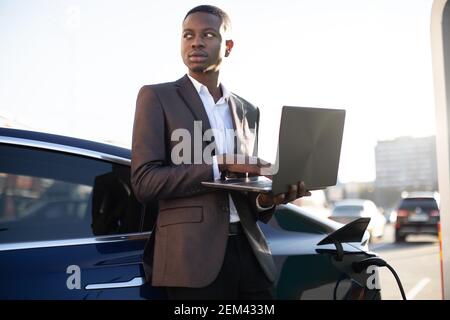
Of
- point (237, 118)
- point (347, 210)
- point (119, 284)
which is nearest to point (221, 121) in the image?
point (237, 118)

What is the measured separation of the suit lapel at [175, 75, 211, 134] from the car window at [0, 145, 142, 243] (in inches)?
21.8

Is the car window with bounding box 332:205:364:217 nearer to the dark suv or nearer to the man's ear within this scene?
the dark suv

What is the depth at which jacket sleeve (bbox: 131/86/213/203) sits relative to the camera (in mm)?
1760

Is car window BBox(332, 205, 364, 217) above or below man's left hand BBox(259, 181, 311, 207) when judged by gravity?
below

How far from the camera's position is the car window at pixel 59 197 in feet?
7.13

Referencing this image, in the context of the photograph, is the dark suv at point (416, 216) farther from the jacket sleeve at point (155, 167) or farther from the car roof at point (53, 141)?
the jacket sleeve at point (155, 167)

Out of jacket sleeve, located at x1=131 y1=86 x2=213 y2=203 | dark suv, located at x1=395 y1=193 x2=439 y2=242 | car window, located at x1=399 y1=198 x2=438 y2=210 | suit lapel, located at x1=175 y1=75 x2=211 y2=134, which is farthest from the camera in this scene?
car window, located at x1=399 y1=198 x2=438 y2=210

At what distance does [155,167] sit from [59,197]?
2.16ft

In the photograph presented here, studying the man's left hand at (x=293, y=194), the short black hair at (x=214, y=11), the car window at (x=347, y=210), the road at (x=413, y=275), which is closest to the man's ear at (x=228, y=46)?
the short black hair at (x=214, y=11)

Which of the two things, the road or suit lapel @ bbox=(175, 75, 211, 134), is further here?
the road

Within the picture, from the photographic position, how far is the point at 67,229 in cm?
218

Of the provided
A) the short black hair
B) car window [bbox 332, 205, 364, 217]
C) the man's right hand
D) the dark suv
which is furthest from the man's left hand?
car window [bbox 332, 205, 364, 217]
